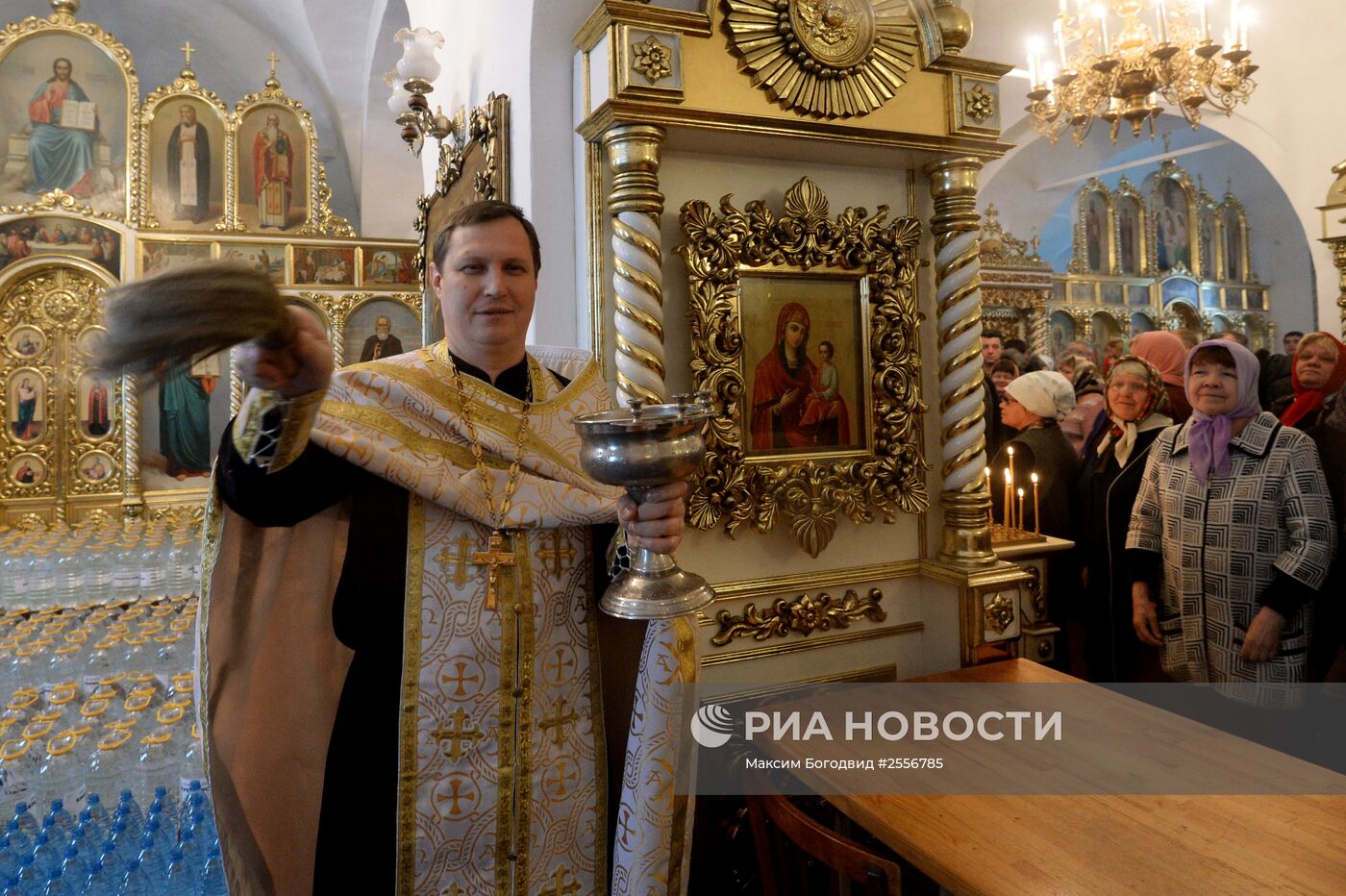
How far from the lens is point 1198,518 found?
3.04 m

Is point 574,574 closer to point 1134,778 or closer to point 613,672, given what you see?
point 613,672

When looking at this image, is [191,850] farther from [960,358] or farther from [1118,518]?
[1118,518]

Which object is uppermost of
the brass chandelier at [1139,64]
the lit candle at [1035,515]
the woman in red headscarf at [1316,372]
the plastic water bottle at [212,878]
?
the brass chandelier at [1139,64]

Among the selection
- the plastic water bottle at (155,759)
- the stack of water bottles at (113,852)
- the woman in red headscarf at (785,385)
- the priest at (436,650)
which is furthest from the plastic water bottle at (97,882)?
the woman in red headscarf at (785,385)

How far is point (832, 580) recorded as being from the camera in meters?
2.68

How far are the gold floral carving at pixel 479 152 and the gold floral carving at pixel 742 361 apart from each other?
80cm

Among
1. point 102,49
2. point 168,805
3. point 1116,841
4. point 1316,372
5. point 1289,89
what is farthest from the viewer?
point 102,49

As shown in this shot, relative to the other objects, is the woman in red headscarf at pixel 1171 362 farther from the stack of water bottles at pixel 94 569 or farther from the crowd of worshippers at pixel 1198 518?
the stack of water bottles at pixel 94 569

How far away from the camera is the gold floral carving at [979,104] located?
2.69m

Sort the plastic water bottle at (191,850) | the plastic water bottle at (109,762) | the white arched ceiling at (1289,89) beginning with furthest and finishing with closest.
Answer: the white arched ceiling at (1289,89)
the plastic water bottle at (109,762)
the plastic water bottle at (191,850)

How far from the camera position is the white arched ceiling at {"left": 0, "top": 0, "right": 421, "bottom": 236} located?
9.66 m

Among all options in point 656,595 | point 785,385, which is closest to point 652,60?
point 785,385

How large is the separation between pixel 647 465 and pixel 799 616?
148 centimetres

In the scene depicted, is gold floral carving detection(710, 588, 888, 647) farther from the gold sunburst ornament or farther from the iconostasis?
the iconostasis
